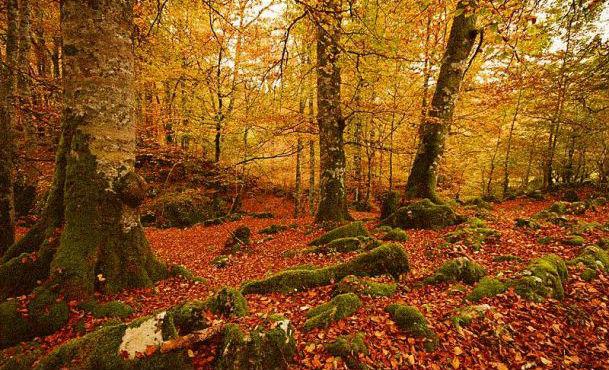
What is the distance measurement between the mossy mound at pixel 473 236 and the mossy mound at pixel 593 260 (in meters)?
1.68

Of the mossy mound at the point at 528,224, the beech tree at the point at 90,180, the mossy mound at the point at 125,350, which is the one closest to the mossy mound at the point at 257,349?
the mossy mound at the point at 125,350

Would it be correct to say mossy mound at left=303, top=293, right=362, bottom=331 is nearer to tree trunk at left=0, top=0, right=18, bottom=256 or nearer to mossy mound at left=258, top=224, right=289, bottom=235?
tree trunk at left=0, top=0, right=18, bottom=256

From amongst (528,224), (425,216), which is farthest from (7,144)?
(528,224)

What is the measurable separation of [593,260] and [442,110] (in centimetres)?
548

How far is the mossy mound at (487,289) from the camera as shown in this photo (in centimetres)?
459

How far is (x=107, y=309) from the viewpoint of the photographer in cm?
459

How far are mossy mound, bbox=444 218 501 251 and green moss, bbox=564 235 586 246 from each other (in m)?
1.26

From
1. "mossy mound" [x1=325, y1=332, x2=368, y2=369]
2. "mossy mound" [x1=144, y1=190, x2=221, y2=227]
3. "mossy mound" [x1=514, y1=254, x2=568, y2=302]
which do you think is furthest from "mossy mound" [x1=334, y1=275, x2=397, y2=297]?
"mossy mound" [x1=144, y1=190, x2=221, y2=227]

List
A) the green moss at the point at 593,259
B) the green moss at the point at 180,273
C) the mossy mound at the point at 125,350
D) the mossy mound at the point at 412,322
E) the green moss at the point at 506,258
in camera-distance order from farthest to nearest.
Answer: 1. the green moss at the point at 180,273
2. the green moss at the point at 506,258
3. the green moss at the point at 593,259
4. the mossy mound at the point at 412,322
5. the mossy mound at the point at 125,350

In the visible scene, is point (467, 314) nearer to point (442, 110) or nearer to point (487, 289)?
point (487, 289)

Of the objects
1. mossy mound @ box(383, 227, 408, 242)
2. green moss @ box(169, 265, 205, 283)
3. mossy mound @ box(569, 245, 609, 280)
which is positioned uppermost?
mossy mound @ box(569, 245, 609, 280)

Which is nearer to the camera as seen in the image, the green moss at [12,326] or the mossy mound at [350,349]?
the mossy mound at [350,349]

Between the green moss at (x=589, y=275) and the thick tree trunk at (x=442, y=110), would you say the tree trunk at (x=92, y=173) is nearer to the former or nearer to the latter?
the green moss at (x=589, y=275)

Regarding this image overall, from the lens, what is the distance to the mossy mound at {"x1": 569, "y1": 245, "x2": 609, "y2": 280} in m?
5.30
